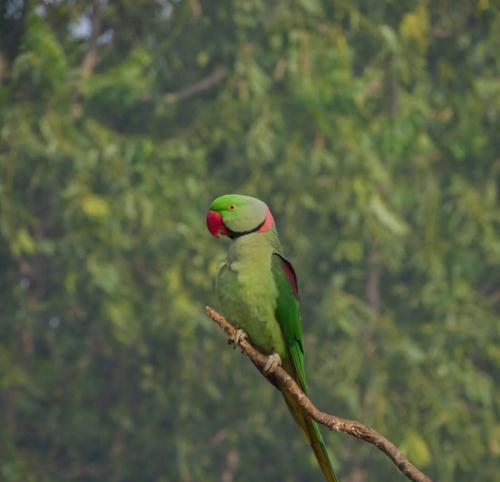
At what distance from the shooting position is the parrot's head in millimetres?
4238

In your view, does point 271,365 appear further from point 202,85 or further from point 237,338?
point 202,85

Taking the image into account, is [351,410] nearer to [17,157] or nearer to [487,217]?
[487,217]

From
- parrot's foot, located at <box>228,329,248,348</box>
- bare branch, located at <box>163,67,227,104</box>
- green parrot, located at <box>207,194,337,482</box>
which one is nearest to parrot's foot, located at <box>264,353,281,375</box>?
green parrot, located at <box>207,194,337,482</box>

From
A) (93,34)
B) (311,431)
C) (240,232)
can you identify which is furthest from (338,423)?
(93,34)

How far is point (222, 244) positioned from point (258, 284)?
27.1 feet

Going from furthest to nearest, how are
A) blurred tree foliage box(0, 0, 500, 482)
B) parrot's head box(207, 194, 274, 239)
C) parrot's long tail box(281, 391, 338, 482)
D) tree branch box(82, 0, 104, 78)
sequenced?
tree branch box(82, 0, 104, 78) < blurred tree foliage box(0, 0, 500, 482) < parrot's head box(207, 194, 274, 239) < parrot's long tail box(281, 391, 338, 482)

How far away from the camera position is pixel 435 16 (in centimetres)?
1423

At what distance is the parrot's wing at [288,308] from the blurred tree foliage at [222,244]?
723 cm

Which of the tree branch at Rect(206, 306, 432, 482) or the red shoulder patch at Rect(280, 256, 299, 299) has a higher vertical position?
the red shoulder patch at Rect(280, 256, 299, 299)

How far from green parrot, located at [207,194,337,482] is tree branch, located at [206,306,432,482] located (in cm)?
6

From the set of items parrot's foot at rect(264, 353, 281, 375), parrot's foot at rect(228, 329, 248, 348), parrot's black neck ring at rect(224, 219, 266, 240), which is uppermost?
parrot's black neck ring at rect(224, 219, 266, 240)

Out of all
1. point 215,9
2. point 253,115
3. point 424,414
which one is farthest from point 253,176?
point 424,414

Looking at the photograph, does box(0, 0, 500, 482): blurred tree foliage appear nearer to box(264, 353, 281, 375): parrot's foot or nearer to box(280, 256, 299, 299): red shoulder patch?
box(280, 256, 299, 299): red shoulder patch

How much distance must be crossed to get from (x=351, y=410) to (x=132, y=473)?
2.87m
